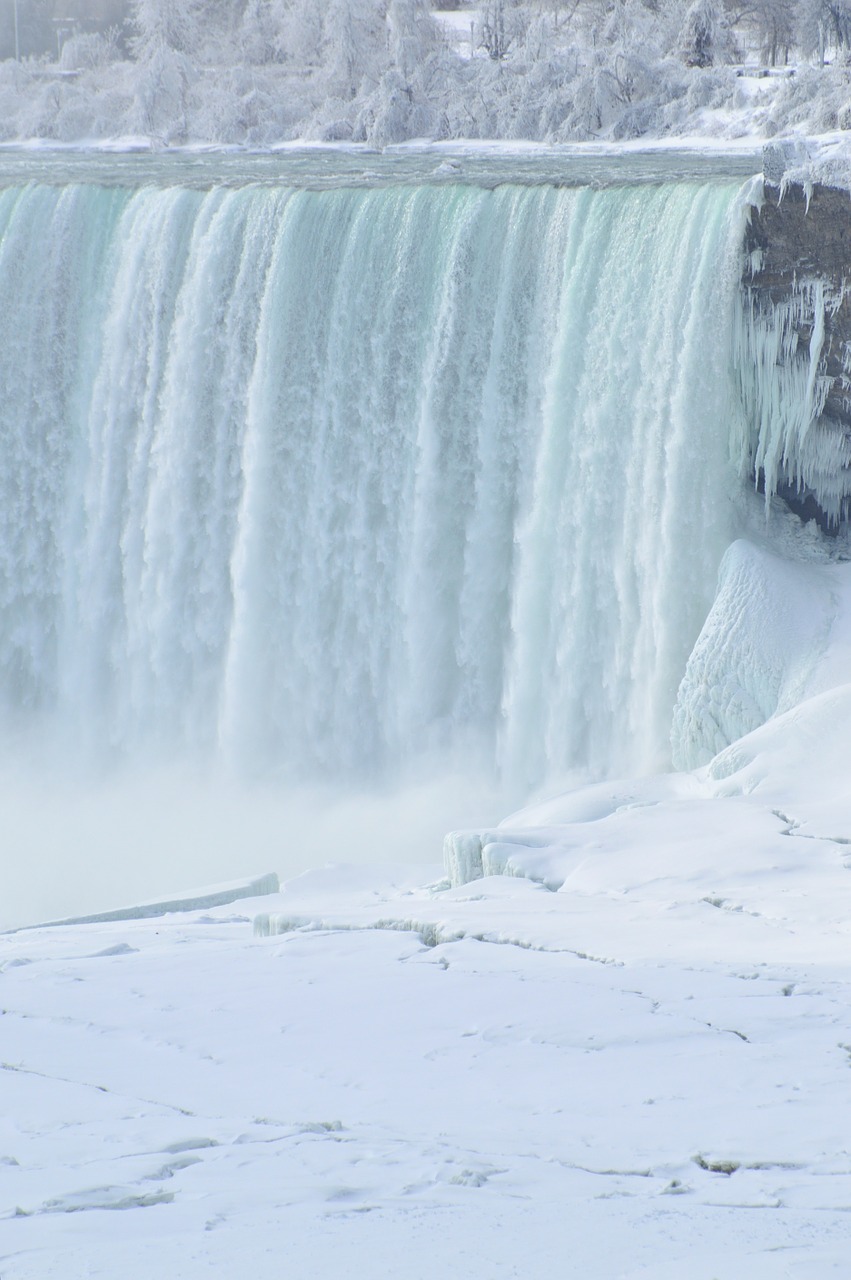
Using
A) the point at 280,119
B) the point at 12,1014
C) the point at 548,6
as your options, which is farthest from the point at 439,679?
the point at 548,6

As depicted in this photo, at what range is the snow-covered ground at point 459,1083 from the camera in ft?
8.52

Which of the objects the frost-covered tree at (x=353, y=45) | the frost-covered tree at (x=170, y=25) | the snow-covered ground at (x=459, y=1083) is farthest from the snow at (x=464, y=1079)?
the frost-covered tree at (x=170, y=25)

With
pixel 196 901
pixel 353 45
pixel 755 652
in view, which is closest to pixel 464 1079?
pixel 196 901

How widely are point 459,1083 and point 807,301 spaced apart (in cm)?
758

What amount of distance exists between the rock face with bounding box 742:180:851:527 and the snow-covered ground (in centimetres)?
475

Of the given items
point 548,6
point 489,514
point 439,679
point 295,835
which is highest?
point 548,6

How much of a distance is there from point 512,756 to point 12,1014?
705 cm

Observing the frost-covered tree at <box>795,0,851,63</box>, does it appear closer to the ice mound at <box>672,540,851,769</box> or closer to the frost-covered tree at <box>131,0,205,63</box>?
the frost-covered tree at <box>131,0,205,63</box>

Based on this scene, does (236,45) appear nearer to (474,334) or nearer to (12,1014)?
(474,334)

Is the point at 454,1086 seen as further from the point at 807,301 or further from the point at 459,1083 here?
the point at 807,301

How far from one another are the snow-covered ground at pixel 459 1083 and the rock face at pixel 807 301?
4753mm

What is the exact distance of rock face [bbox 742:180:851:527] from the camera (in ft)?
31.6

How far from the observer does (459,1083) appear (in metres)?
3.48

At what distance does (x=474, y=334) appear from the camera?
10867 mm
